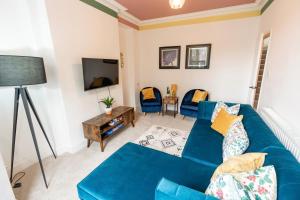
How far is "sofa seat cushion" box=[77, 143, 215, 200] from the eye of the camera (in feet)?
3.82

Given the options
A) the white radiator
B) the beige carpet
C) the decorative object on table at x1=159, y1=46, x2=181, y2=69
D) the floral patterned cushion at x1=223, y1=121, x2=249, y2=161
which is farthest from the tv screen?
the white radiator

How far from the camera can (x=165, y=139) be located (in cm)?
287

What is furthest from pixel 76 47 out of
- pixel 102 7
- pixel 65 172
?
pixel 65 172

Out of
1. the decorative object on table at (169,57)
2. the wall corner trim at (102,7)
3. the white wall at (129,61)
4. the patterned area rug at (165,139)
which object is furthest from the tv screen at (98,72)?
the decorative object on table at (169,57)

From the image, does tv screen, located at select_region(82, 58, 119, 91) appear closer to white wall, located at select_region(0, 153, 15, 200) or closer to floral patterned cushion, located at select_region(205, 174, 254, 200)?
white wall, located at select_region(0, 153, 15, 200)

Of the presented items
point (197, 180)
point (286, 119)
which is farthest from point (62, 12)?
point (286, 119)

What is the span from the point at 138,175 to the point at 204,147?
35.4 inches

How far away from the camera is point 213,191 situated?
0.85 m

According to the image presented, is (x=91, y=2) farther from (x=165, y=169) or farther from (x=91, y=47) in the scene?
(x=165, y=169)

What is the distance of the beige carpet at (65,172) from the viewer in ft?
5.49

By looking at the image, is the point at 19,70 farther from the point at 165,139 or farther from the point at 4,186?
the point at 165,139

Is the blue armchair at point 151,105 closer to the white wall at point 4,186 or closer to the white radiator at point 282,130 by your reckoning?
the white radiator at point 282,130

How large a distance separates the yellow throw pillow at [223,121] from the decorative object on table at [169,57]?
2.22 m

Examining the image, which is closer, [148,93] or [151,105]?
[151,105]
